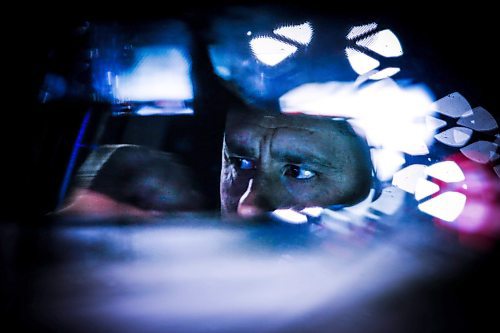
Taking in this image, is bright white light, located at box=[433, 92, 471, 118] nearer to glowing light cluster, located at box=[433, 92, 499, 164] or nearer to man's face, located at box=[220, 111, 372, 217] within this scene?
glowing light cluster, located at box=[433, 92, 499, 164]

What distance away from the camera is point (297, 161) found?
119 centimetres

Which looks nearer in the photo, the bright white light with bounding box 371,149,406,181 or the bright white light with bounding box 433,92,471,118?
the bright white light with bounding box 433,92,471,118

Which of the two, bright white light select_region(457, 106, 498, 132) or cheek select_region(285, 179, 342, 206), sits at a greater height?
bright white light select_region(457, 106, 498, 132)

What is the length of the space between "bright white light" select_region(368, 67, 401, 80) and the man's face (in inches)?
8.5

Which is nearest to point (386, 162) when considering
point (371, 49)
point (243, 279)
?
point (371, 49)

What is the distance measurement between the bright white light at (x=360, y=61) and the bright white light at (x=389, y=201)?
0.51 meters

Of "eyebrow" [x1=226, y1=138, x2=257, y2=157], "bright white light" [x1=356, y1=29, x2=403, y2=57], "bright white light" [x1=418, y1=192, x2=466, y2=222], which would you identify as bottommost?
"bright white light" [x1=418, y1=192, x2=466, y2=222]

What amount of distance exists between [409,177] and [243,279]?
0.82 m

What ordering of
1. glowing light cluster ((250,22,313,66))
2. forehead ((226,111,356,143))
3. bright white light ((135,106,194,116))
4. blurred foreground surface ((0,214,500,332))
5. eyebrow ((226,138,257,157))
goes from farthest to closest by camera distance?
bright white light ((135,106,194,116)), eyebrow ((226,138,257,157)), forehead ((226,111,356,143)), glowing light cluster ((250,22,313,66)), blurred foreground surface ((0,214,500,332))

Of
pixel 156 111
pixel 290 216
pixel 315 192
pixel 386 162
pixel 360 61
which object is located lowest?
pixel 290 216

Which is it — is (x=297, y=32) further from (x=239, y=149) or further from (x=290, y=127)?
(x=239, y=149)

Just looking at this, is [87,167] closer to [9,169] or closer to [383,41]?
[9,169]

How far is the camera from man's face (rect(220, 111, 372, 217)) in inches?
44.8

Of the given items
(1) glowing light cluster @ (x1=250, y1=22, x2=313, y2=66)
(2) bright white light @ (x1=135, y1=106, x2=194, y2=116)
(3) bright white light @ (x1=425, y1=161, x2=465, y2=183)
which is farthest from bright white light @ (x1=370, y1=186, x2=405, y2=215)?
(2) bright white light @ (x1=135, y1=106, x2=194, y2=116)
